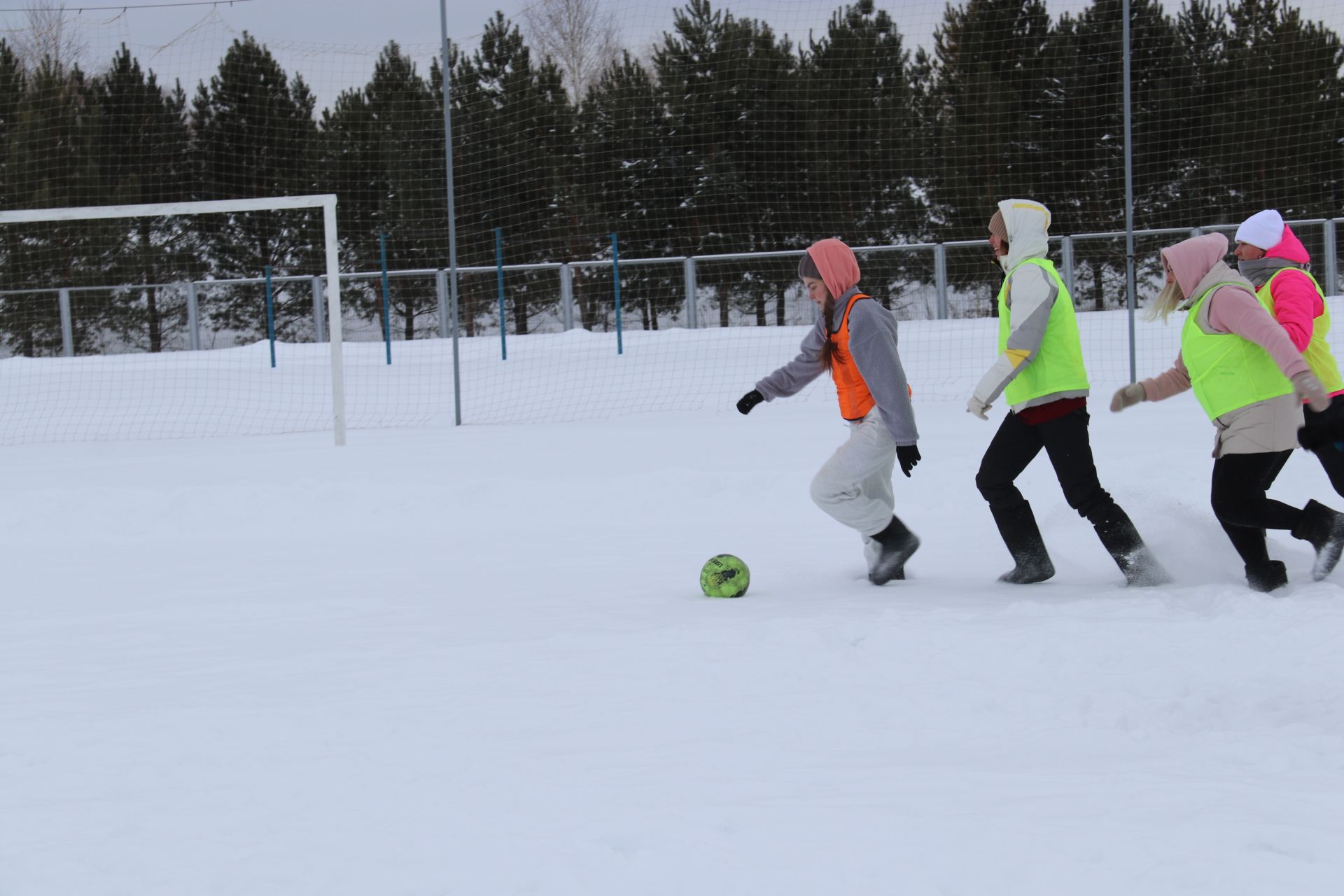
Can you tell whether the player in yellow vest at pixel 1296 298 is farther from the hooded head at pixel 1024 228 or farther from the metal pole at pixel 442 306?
the metal pole at pixel 442 306

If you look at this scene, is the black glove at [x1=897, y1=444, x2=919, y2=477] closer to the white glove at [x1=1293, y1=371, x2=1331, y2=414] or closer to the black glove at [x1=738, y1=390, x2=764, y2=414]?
the black glove at [x1=738, y1=390, x2=764, y2=414]

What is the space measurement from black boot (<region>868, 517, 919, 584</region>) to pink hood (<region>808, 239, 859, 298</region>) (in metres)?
1.01

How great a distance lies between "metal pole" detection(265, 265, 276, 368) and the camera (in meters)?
16.8

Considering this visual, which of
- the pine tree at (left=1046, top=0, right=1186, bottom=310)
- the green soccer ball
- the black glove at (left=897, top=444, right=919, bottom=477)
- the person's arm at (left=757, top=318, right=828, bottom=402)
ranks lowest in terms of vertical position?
the green soccer ball

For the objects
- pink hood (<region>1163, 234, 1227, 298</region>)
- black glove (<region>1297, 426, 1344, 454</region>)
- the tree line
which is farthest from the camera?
the tree line

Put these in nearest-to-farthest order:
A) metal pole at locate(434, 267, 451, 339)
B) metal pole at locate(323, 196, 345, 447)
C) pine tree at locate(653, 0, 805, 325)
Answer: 1. metal pole at locate(323, 196, 345, 447)
2. pine tree at locate(653, 0, 805, 325)
3. metal pole at locate(434, 267, 451, 339)

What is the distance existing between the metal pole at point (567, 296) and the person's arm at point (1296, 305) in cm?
1337

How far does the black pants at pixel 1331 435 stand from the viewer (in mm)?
4395

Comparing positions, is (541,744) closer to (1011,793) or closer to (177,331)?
(1011,793)

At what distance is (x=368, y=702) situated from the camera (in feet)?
11.8

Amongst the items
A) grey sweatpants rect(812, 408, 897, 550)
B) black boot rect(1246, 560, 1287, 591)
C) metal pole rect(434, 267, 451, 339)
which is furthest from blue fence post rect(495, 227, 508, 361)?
black boot rect(1246, 560, 1287, 591)

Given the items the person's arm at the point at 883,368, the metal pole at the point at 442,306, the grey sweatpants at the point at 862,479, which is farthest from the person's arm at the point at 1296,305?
the metal pole at the point at 442,306

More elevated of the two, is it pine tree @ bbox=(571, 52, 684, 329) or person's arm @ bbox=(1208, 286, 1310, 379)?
pine tree @ bbox=(571, 52, 684, 329)

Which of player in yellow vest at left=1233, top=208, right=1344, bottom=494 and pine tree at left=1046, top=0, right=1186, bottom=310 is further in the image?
pine tree at left=1046, top=0, right=1186, bottom=310
